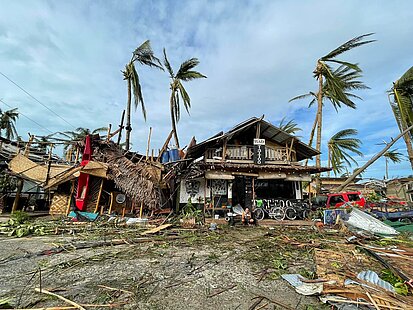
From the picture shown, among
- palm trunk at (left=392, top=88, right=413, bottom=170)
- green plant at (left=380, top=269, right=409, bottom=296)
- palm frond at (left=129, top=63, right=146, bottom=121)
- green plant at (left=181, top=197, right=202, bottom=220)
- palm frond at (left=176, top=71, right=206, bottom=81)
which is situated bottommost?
green plant at (left=380, top=269, right=409, bottom=296)

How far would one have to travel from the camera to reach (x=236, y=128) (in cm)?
1247

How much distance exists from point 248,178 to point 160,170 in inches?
196

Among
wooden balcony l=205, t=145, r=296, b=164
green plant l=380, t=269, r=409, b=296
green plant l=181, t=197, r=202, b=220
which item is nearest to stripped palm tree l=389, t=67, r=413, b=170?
wooden balcony l=205, t=145, r=296, b=164

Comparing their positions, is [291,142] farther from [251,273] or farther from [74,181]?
[74,181]

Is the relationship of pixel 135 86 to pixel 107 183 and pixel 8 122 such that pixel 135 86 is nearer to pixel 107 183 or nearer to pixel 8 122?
pixel 107 183

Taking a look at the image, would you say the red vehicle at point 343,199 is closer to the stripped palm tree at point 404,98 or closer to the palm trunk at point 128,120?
the stripped palm tree at point 404,98

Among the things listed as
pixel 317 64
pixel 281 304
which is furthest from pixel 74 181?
pixel 317 64

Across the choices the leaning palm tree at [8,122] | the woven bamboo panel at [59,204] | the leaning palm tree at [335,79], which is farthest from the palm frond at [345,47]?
the leaning palm tree at [8,122]

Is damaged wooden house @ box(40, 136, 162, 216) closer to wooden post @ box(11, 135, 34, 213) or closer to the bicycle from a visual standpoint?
wooden post @ box(11, 135, 34, 213)

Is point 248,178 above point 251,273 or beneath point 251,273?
above

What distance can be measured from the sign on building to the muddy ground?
5451 millimetres

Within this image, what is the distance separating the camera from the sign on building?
12312mm

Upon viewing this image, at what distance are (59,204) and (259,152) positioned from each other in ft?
38.7

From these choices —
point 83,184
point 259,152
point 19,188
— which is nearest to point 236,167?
point 259,152
